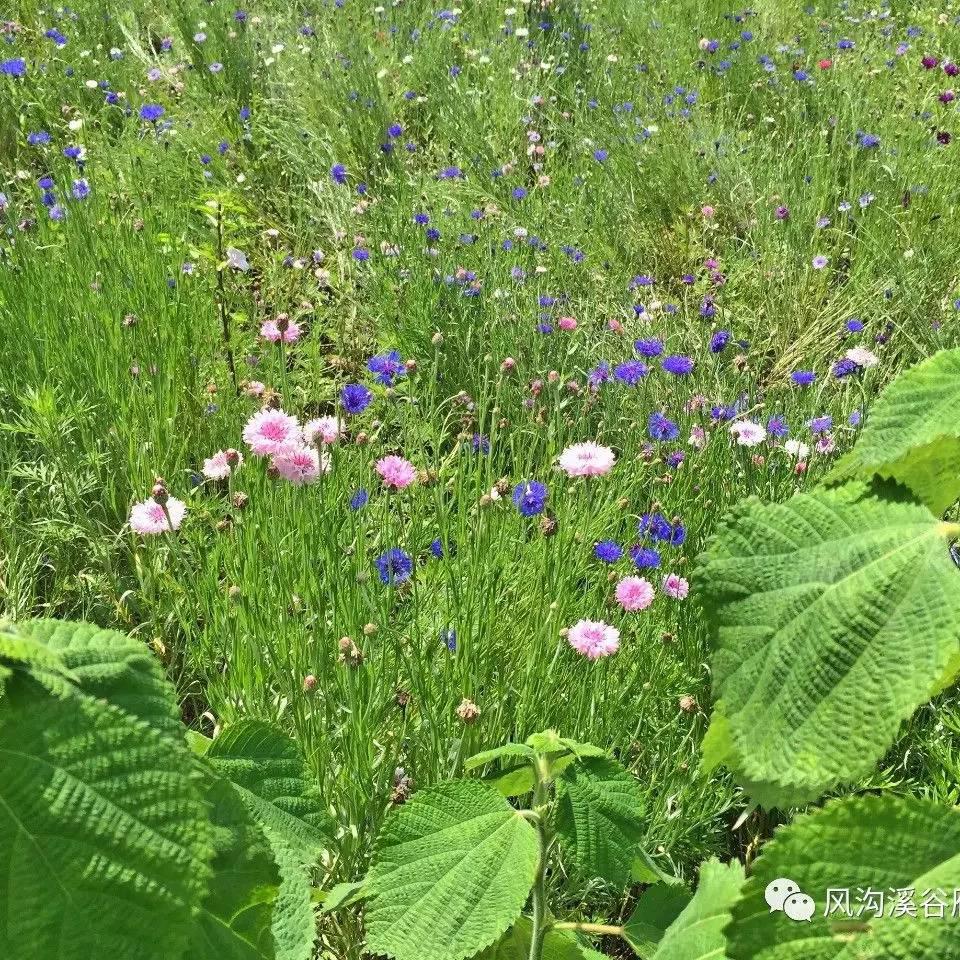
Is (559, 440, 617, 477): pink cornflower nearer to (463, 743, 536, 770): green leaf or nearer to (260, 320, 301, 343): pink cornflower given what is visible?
(260, 320, 301, 343): pink cornflower

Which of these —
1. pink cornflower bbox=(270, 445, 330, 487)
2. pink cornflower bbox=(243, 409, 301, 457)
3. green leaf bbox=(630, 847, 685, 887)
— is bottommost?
green leaf bbox=(630, 847, 685, 887)

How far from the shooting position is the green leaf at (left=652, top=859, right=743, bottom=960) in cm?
84

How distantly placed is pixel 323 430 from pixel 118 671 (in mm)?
1282

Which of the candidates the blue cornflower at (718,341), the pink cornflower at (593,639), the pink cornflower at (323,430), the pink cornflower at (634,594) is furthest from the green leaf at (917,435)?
the blue cornflower at (718,341)

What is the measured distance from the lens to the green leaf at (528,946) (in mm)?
1245

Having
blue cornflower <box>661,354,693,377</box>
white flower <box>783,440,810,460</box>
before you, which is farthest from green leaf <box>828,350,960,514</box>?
blue cornflower <box>661,354,693,377</box>

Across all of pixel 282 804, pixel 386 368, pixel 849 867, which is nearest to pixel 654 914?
pixel 282 804

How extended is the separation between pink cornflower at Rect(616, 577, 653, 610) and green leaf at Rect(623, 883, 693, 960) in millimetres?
629

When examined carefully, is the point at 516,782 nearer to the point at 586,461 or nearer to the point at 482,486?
the point at 586,461

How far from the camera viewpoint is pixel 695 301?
359 centimetres

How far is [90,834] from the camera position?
513 millimetres

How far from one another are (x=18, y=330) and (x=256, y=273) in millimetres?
1243

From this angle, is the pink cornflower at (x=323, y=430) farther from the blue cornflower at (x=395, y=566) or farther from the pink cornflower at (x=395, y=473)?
the blue cornflower at (x=395, y=566)

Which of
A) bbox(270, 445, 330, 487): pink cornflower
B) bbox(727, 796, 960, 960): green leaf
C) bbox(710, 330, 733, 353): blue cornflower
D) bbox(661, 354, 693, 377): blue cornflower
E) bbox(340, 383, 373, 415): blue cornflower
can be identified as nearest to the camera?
bbox(727, 796, 960, 960): green leaf
